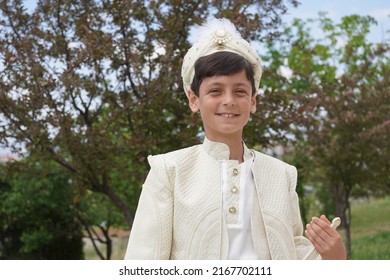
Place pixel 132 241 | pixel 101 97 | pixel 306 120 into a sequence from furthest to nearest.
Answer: pixel 101 97 → pixel 306 120 → pixel 132 241

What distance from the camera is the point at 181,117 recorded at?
5008 mm

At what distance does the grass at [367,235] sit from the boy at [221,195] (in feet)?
18.9

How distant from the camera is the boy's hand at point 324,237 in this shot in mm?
1989

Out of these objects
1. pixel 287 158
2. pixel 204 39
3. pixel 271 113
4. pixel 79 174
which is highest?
pixel 287 158

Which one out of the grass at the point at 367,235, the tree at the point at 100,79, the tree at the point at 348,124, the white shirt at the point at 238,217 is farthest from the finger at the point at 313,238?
the grass at the point at 367,235

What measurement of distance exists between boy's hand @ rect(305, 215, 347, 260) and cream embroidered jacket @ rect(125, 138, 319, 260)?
0.26 feet

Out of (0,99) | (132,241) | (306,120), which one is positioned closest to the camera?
(132,241)

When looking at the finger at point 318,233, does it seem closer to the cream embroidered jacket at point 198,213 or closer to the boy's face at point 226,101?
the cream embroidered jacket at point 198,213

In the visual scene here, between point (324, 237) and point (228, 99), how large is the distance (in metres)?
0.52

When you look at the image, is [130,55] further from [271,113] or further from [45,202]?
[45,202]

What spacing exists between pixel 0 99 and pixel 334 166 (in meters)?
4.12

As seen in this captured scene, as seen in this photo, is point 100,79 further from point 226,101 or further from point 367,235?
point 367,235

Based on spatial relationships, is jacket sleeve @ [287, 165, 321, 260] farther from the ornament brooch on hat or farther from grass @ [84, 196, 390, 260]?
grass @ [84, 196, 390, 260]
